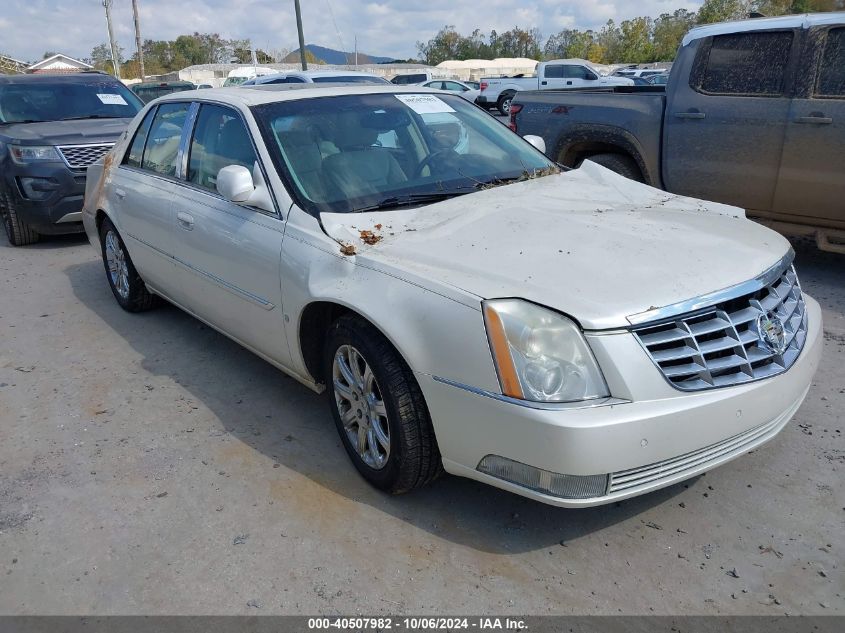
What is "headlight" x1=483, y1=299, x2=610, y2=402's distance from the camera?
240cm

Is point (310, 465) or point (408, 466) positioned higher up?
point (408, 466)

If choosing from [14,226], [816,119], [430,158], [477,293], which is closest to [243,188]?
[430,158]

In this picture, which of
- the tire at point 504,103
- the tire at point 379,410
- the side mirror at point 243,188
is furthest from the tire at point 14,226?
the tire at point 504,103

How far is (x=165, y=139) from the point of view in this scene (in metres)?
4.79

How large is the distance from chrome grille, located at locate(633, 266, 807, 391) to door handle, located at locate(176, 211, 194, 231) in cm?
271

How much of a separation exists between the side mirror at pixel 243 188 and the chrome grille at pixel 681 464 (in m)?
2.01

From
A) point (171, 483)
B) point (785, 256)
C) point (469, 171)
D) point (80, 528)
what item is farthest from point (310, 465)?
point (785, 256)

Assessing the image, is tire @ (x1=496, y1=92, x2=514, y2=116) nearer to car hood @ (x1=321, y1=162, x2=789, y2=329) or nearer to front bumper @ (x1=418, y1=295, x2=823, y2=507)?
car hood @ (x1=321, y1=162, x2=789, y2=329)

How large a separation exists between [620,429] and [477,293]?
66 centimetres

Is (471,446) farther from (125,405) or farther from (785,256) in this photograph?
(125,405)

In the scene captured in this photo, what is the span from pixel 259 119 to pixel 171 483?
1.86m

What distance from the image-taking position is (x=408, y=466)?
285cm

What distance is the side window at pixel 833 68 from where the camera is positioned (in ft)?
17.2

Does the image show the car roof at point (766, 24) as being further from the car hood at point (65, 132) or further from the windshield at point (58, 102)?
the windshield at point (58, 102)
